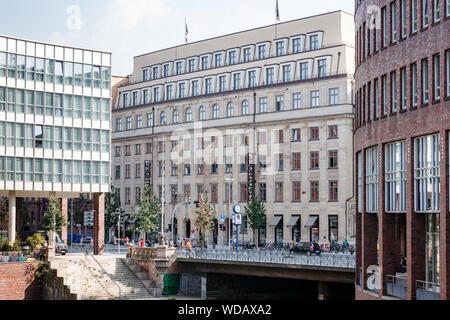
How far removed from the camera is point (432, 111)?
38.3 metres

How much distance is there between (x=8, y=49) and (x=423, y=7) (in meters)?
45.2

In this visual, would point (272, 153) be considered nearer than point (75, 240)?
Yes

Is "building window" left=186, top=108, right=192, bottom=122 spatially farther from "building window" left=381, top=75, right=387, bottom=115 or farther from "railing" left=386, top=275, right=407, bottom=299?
"railing" left=386, top=275, right=407, bottom=299

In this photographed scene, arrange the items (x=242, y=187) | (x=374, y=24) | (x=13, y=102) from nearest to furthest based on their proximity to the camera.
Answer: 1. (x=374, y=24)
2. (x=13, y=102)
3. (x=242, y=187)

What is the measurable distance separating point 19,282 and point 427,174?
40.9 metres

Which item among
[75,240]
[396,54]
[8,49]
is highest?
[8,49]

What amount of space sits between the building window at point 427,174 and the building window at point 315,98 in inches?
2078

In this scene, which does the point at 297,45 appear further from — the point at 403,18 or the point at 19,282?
the point at 403,18

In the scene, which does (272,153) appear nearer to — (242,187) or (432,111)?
(242,187)

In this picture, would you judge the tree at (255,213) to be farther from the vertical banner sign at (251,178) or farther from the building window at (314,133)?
the building window at (314,133)

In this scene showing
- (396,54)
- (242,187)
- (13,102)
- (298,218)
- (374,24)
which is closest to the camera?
(396,54)

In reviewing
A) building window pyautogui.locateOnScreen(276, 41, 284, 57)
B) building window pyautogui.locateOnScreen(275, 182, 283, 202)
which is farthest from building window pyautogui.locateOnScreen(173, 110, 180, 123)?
building window pyautogui.locateOnScreen(275, 182, 283, 202)

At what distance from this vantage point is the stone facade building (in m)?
90.8
